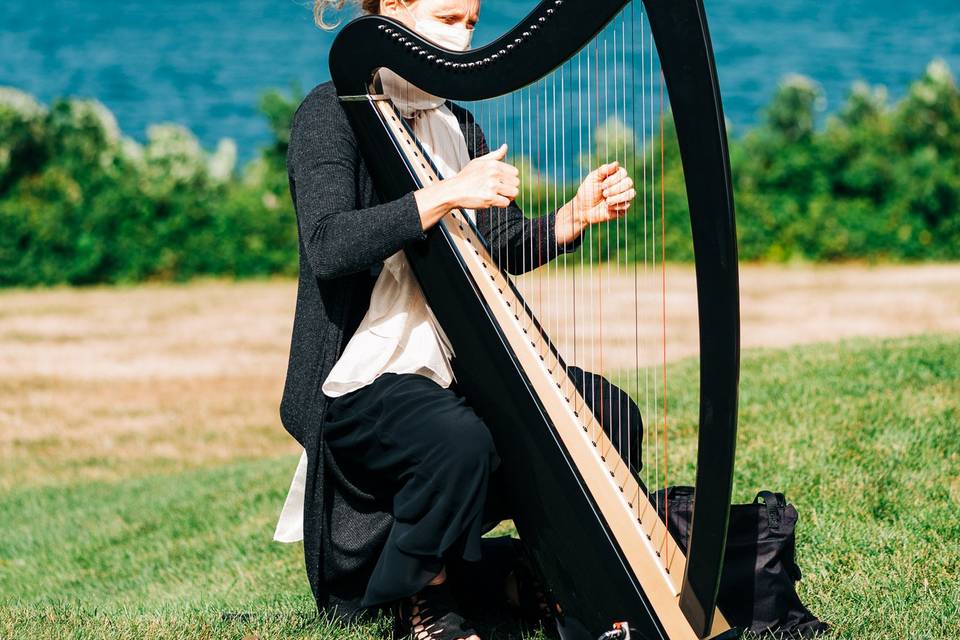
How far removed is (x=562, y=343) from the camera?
2.45m

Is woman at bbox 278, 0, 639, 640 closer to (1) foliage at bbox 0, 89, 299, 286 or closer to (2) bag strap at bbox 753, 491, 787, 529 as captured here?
(2) bag strap at bbox 753, 491, 787, 529

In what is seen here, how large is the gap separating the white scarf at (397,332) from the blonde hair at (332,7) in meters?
0.22

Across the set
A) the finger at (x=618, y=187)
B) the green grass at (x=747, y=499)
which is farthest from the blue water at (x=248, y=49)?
the finger at (x=618, y=187)

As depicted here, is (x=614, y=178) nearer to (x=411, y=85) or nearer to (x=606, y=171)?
(x=606, y=171)

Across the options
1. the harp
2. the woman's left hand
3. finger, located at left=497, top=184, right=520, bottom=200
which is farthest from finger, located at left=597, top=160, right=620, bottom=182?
finger, located at left=497, top=184, right=520, bottom=200

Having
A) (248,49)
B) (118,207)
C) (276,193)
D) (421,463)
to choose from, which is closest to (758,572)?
(421,463)

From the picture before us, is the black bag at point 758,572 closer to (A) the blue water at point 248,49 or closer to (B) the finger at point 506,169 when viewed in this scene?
(B) the finger at point 506,169

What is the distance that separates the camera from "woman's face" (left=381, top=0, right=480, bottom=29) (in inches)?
106

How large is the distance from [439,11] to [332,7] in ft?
0.92

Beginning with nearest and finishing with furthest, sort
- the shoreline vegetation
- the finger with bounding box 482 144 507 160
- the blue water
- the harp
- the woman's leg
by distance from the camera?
the harp < the woman's leg < the finger with bounding box 482 144 507 160 < the shoreline vegetation < the blue water

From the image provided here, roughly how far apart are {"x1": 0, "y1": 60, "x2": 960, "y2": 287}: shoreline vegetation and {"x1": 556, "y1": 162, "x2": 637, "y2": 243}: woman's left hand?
7.24 meters

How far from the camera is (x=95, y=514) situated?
5.12 m

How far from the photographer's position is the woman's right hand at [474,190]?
2.40m

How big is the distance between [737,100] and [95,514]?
1598cm
